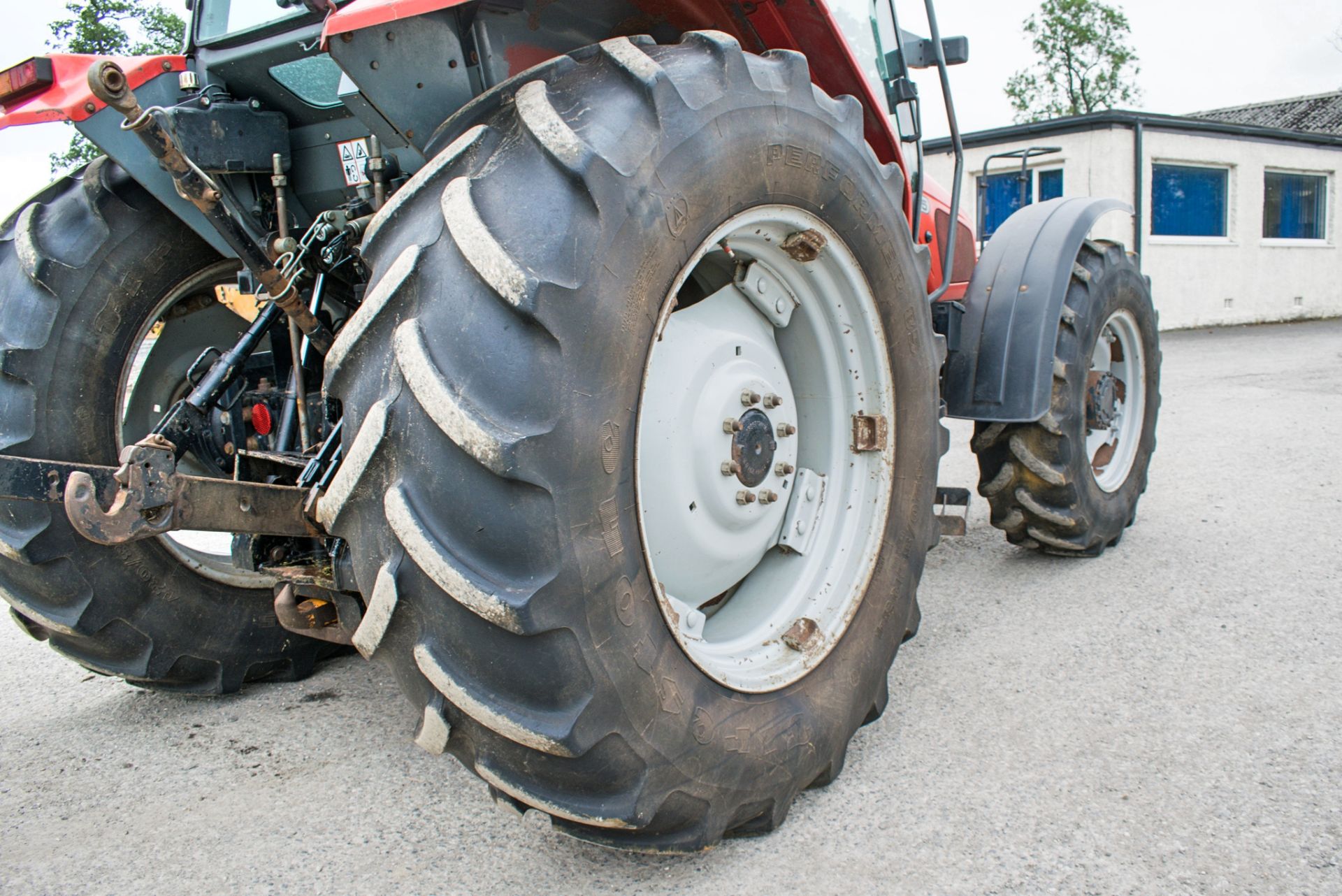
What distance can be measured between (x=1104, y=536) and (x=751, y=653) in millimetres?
2390

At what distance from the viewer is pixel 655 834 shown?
A: 1.89m

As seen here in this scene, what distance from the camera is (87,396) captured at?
2598 millimetres

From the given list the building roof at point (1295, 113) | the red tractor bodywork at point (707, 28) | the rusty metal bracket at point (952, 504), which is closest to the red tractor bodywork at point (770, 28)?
the red tractor bodywork at point (707, 28)

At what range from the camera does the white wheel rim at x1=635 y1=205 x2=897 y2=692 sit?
216cm

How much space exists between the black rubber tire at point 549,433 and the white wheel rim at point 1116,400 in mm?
2668

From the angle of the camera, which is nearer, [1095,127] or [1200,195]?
[1095,127]

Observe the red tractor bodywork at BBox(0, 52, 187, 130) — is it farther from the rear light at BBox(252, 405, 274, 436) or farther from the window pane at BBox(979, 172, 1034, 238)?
the window pane at BBox(979, 172, 1034, 238)

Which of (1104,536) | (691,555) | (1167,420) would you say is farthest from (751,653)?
(1167,420)

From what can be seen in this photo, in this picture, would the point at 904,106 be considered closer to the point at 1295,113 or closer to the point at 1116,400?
the point at 1116,400

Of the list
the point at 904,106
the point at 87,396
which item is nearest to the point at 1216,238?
the point at 904,106

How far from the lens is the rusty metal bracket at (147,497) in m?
1.80

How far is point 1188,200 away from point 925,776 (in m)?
18.9

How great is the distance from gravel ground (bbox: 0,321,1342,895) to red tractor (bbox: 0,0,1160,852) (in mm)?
192

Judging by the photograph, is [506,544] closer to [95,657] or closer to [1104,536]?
[95,657]
